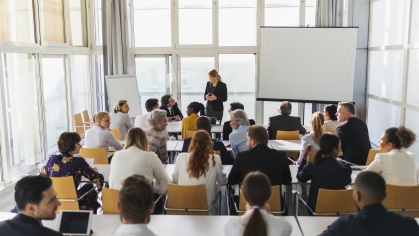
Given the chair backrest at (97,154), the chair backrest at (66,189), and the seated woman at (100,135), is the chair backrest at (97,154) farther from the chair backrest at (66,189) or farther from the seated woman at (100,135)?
the chair backrest at (66,189)

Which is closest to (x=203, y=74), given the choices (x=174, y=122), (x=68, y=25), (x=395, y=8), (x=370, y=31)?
(x=174, y=122)

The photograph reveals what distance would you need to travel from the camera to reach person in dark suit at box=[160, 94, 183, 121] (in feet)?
23.4

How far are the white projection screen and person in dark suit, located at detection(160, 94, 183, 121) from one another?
2.01 m

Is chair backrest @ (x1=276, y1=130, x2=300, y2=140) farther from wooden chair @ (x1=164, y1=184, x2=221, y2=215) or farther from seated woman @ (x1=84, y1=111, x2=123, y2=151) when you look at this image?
wooden chair @ (x1=164, y1=184, x2=221, y2=215)

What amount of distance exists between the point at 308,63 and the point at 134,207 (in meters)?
6.61

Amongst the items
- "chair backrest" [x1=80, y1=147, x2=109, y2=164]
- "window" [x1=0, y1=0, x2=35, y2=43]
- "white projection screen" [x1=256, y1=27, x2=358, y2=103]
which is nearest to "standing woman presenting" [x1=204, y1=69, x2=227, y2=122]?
"white projection screen" [x1=256, y1=27, x2=358, y2=103]

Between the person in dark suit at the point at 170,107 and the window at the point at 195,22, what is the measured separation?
6.99 ft

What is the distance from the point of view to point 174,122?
711 centimetres

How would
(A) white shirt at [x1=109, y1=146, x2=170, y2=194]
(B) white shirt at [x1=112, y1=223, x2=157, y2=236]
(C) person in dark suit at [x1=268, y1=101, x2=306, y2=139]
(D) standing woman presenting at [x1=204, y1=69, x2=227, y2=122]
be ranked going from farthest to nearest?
(D) standing woman presenting at [x1=204, y1=69, x2=227, y2=122], (C) person in dark suit at [x1=268, y1=101, x2=306, y2=139], (A) white shirt at [x1=109, y1=146, x2=170, y2=194], (B) white shirt at [x1=112, y1=223, x2=157, y2=236]

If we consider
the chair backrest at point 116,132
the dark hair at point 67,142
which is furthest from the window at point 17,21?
the dark hair at point 67,142

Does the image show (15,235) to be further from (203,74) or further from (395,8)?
(203,74)

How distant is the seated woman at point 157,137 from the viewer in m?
4.62

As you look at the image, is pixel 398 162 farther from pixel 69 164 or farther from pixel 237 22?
pixel 237 22

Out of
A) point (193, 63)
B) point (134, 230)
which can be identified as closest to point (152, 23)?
point (193, 63)
